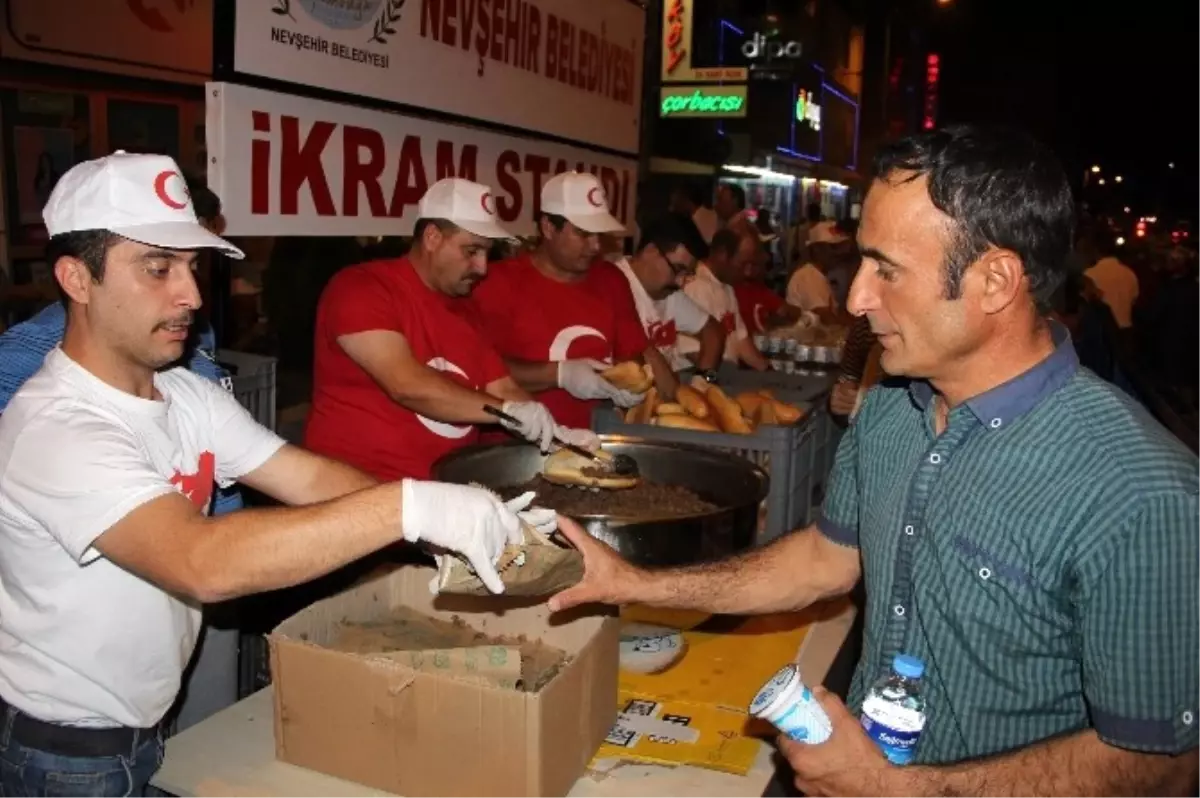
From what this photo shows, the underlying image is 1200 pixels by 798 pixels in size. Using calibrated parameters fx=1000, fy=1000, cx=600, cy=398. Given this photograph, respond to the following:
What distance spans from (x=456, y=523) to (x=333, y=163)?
2.33 m

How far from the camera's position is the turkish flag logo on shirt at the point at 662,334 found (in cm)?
560

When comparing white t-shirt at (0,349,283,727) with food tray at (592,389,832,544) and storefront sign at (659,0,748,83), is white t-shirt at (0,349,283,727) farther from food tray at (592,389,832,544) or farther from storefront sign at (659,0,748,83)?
storefront sign at (659,0,748,83)

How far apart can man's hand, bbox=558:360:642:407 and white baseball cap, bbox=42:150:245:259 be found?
2259 mm

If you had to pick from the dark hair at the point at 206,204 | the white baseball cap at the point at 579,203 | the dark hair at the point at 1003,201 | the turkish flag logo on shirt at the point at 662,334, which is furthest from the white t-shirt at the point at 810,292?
the dark hair at the point at 1003,201

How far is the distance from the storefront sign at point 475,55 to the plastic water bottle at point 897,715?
2.72 metres

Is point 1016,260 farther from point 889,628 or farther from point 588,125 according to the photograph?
point 588,125

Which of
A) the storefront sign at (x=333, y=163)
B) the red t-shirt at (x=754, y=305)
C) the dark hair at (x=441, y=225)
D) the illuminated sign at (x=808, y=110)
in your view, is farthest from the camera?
the illuminated sign at (x=808, y=110)

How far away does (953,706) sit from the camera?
1.78 meters

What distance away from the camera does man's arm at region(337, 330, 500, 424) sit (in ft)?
11.4

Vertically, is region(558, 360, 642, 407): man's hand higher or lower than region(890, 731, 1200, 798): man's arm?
higher

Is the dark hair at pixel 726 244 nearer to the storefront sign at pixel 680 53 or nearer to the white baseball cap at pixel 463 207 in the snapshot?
the white baseball cap at pixel 463 207

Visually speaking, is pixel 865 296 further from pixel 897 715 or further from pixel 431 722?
pixel 431 722

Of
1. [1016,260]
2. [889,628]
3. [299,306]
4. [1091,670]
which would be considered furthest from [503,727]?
[299,306]

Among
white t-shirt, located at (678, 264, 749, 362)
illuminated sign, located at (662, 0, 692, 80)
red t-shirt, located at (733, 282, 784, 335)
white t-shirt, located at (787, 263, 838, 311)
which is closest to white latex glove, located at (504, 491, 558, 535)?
white t-shirt, located at (678, 264, 749, 362)
